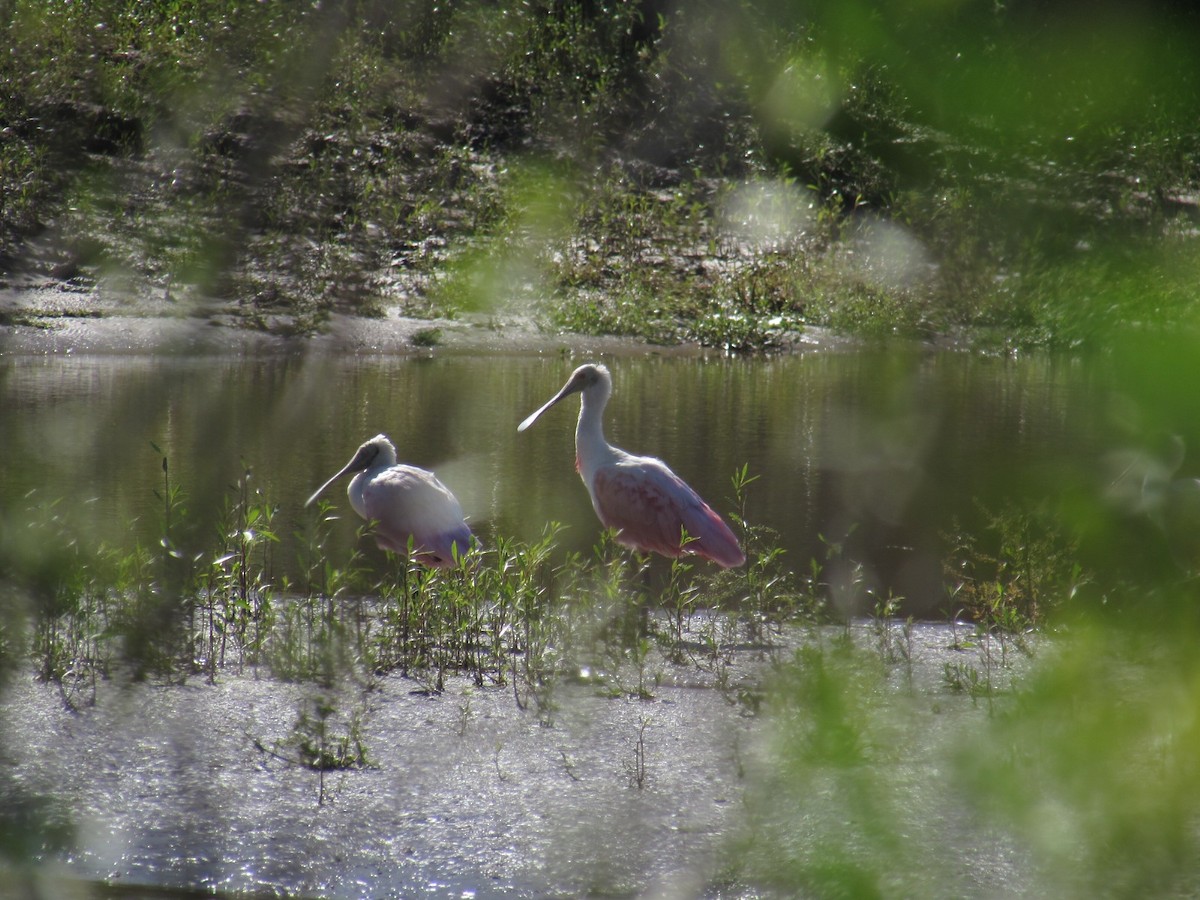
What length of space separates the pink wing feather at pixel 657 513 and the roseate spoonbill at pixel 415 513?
0.66 meters

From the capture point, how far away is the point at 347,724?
12.2 ft

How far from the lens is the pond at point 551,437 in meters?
6.68

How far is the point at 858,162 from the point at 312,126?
2.18 feet

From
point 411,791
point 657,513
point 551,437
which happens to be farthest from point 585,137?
point 551,437

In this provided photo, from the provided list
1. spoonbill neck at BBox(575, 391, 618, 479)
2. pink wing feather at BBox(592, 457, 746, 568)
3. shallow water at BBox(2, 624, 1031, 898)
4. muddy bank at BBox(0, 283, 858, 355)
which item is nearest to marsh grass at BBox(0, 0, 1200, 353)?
shallow water at BBox(2, 624, 1031, 898)

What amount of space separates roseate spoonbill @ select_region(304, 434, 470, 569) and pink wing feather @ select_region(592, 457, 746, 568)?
0.66 meters

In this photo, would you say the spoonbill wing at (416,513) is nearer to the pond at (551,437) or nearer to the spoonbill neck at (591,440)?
the pond at (551,437)

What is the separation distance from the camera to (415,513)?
6027mm

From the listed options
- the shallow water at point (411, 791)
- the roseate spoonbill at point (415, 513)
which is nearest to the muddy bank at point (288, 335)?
the roseate spoonbill at point (415, 513)

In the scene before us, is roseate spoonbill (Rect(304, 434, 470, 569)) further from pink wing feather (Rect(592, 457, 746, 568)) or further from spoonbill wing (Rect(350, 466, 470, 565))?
pink wing feather (Rect(592, 457, 746, 568))

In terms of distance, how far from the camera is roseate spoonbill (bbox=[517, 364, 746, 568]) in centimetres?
565

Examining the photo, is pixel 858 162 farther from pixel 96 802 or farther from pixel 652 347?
pixel 652 347

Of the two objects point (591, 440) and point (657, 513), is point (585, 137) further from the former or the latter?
point (591, 440)

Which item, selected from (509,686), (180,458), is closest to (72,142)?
(509,686)
